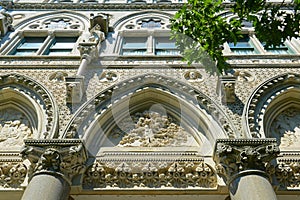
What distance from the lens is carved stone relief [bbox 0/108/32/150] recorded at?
352 inches

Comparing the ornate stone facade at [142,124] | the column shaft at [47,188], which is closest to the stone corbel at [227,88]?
the ornate stone facade at [142,124]

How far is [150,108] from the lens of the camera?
994cm

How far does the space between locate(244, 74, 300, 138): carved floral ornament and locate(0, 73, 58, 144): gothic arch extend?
5129 millimetres

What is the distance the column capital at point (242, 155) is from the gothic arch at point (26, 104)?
4.36 m

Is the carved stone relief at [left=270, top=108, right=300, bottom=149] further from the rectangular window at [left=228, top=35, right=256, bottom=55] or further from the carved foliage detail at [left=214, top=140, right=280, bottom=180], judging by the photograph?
the rectangular window at [left=228, top=35, right=256, bottom=55]

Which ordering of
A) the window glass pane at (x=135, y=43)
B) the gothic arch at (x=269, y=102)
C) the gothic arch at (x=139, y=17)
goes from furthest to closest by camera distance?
the gothic arch at (x=139, y=17)
the window glass pane at (x=135, y=43)
the gothic arch at (x=269, y=102)

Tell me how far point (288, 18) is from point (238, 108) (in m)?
2.74

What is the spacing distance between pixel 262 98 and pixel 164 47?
16.3ft

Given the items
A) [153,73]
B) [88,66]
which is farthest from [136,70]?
[88,66]

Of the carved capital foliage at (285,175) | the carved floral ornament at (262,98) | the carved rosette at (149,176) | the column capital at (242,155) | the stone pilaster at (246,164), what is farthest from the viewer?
the carved floral ornament at (262,98)

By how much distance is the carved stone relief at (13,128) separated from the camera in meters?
8.93

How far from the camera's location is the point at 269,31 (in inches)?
289

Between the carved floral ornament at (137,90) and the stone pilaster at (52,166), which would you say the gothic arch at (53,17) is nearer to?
the carved floral ornament at (137,90)

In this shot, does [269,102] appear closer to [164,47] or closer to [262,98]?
[262,98]
